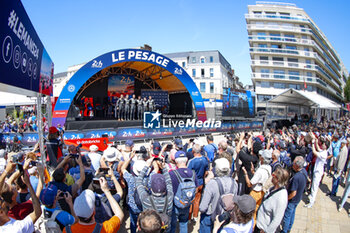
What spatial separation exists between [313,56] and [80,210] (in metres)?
47.8

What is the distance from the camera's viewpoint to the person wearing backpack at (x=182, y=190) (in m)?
2.92

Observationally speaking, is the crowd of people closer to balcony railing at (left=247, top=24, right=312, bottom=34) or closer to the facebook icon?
the facebook icon

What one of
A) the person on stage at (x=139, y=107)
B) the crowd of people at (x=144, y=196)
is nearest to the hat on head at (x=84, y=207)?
the crowd of people at (x=144, y=196)

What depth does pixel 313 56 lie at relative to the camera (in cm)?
3969

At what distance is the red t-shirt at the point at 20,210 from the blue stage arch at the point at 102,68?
1101cm

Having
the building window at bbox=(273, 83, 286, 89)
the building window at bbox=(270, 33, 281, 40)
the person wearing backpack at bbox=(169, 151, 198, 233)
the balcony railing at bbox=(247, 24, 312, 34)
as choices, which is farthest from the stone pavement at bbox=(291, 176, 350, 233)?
the balcony railing at bbox=(247, 24, 312, 34)

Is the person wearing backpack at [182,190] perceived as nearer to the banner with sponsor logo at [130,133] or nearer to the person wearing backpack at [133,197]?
the person wearing backpack at [133,197]

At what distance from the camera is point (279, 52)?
1545 inches

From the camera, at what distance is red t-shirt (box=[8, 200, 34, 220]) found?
7.77 feet

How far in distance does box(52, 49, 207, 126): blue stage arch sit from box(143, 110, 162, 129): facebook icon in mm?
4221

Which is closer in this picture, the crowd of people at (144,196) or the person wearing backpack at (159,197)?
the crowd of people at (144,196)

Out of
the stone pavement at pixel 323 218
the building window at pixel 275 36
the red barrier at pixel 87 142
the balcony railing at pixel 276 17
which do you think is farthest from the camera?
the balcony railing at pixel 276 17

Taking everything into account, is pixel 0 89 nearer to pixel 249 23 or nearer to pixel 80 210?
pixel 80 210

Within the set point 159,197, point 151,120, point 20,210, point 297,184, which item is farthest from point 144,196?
point 151,120
